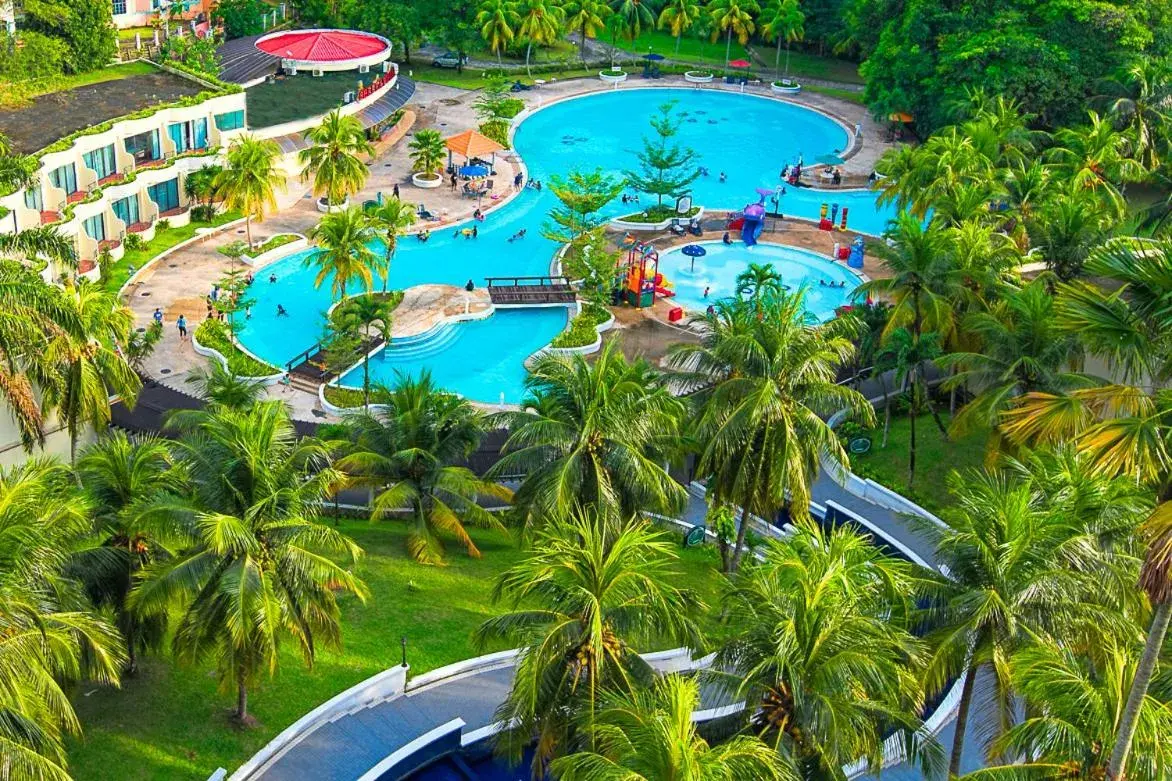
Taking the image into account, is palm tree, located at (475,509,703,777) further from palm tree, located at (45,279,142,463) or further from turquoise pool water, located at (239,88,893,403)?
turquoise pool water, located at (239,88,893,403)

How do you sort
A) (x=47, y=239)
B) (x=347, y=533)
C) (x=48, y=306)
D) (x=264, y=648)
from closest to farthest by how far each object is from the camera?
(x=264, y=648) → (x=48, y=306) → (x=47, y=239) → (x=347, y=533)

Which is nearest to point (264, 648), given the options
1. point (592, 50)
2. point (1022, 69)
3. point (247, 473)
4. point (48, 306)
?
point (247, 473)

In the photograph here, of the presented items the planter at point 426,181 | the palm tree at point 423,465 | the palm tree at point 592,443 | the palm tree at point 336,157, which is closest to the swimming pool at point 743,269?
the planter at point 426,181

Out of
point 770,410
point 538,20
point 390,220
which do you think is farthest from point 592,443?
point 538,20

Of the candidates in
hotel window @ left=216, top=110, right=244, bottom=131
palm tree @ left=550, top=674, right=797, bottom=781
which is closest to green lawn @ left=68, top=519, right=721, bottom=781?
palm tree @ left=550, top=674, right=797, bottom=781

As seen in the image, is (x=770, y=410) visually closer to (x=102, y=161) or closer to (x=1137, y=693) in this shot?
(x=1137, y=693)

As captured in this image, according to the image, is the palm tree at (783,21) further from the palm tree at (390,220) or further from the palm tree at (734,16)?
the palm tree at (390,220)

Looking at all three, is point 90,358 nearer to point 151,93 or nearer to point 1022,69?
point 151,93
